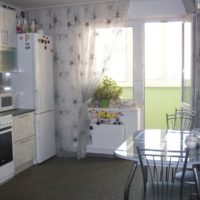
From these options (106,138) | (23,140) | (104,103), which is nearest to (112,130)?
(106,138)

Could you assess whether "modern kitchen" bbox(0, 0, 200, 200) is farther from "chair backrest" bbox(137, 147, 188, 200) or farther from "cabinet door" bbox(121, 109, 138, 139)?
"chair backrest" bbox(137, 147, 188, 200)

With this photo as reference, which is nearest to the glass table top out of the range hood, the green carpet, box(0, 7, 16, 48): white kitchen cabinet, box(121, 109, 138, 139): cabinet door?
the green carpet

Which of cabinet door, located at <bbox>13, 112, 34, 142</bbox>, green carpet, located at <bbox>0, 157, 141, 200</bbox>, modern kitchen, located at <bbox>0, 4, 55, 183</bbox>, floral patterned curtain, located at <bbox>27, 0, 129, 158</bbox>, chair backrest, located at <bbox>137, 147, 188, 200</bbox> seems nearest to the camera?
chair backrest, located at <bbox>137, 147, 188, 200</bbox>

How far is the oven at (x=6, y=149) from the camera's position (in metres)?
3.93

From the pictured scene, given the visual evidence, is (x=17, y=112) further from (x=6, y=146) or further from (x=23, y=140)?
(x=6, y=146)

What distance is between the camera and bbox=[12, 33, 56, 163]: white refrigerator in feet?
15.4

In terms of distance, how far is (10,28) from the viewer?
15.2 feet

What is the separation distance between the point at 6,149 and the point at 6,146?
38mm

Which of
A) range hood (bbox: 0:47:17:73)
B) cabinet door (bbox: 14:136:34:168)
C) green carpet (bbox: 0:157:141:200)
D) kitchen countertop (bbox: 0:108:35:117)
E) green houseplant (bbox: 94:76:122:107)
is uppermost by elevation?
range hood (bbox: 0:47:17:73)

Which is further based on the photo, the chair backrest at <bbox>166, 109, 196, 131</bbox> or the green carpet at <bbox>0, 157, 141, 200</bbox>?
the chair backrest at <bbox>166, 109, 196, 131</bbox>

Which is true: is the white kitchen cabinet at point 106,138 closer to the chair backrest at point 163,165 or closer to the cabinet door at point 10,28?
the cabinet door at point 10,28

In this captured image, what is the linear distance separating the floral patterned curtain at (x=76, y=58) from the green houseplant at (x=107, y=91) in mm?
128

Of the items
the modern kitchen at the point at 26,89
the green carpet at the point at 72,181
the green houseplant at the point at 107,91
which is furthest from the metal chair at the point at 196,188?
the green houseplant at the point at 107,91

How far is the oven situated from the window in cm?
181
